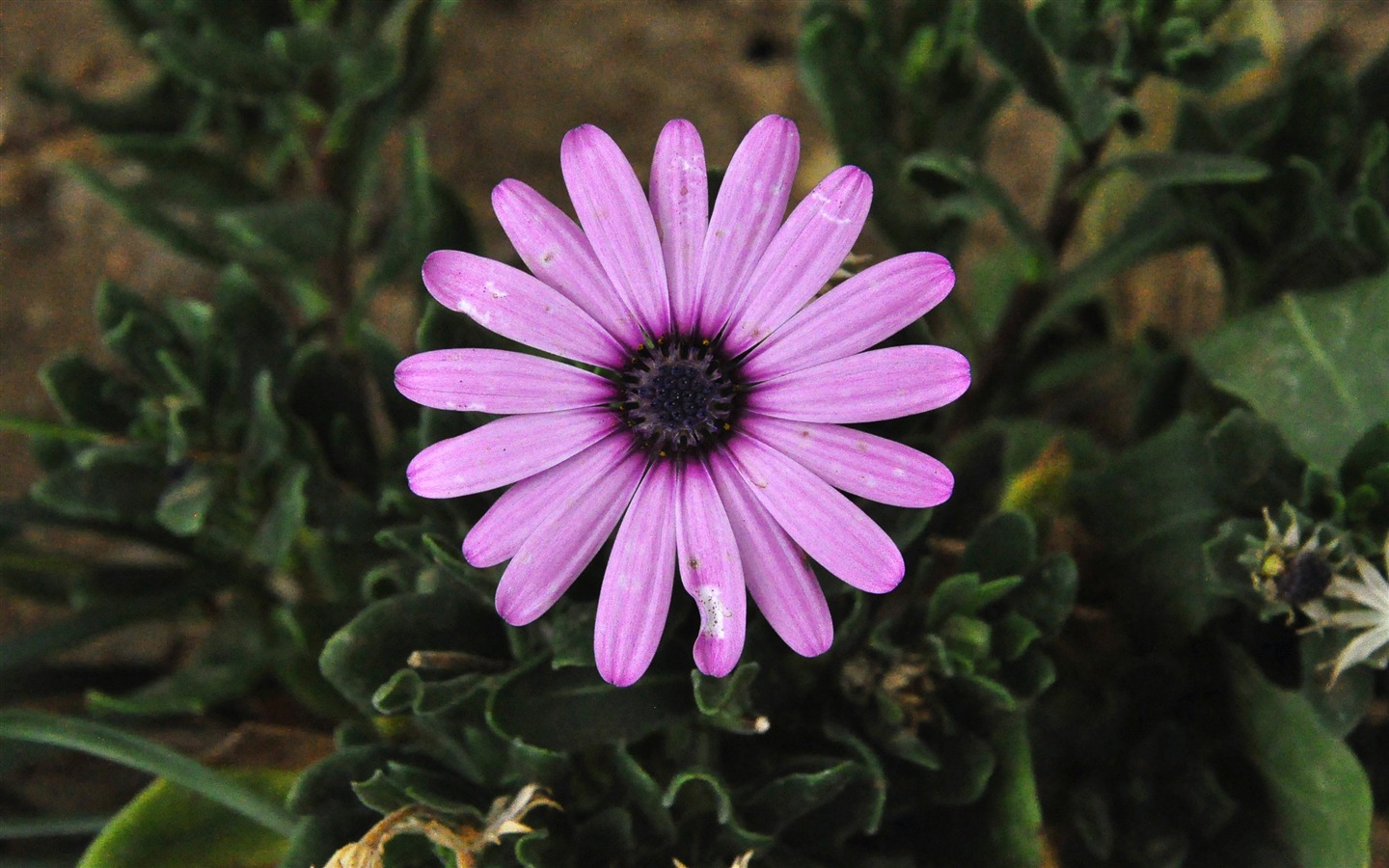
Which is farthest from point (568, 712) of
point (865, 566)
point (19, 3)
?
point (19, 3)

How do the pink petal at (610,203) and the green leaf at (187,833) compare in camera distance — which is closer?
the pink petal at (610,203)

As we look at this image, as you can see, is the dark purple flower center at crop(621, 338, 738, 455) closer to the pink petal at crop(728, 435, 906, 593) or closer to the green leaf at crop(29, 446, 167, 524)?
the pink petal at crop(728, 435, 906, 593)

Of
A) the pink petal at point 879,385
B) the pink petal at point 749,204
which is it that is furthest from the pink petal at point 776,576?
the pink petal at point 749,204

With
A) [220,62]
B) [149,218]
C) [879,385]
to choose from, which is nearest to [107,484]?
[149,218]

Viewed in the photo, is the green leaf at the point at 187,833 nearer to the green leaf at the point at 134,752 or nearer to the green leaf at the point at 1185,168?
the green leaf at the point at 134,752

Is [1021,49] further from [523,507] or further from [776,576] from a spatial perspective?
[523,507]

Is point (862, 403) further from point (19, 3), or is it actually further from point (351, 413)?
point (19, 3)
